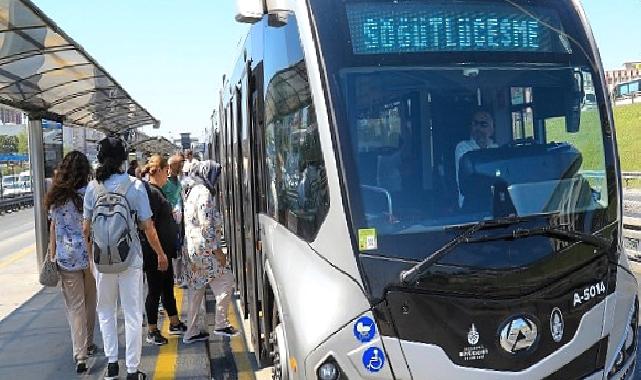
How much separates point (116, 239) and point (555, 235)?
313cm

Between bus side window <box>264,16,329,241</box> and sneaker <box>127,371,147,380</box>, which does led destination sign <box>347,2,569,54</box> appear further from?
sneaker <box>127,371,147,380</box>

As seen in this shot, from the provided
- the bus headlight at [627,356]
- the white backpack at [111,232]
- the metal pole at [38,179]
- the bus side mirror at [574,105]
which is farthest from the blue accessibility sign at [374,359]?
the metal pole at [38,179]

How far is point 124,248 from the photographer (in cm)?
500

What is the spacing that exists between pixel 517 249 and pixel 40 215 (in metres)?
8.85

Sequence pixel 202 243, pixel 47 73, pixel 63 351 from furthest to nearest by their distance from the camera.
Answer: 1. pixel 47 73
2. pixel 63 351
3. pixel 202 243

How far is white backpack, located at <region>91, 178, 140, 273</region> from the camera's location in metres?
4.97

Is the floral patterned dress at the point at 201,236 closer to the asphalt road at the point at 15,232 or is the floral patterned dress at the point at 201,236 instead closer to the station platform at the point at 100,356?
the station platform at the point at 100,356

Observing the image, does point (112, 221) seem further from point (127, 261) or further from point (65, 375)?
point (65, 375)

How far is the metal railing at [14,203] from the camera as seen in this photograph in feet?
104

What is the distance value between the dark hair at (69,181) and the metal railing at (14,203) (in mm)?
28334

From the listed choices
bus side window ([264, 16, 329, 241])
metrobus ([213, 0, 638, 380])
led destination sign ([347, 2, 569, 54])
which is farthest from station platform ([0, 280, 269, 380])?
led destination sign ([347, 2, 569, 54])

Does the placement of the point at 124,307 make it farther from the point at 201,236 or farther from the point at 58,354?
the point at 58,354

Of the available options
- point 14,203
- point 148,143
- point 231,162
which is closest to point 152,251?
point 231,162

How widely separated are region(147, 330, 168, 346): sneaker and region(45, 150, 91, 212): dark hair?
1.75 metres
